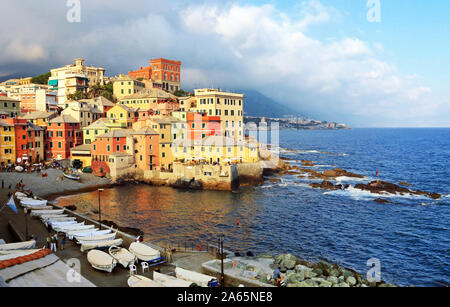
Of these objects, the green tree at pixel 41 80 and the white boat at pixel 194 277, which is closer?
the white boat at pixel 194 277

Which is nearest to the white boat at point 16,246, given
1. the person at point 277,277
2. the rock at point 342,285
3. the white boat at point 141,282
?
the white boat at point 141,282

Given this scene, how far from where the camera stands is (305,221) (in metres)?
48.4

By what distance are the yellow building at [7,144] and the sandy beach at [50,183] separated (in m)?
8.95

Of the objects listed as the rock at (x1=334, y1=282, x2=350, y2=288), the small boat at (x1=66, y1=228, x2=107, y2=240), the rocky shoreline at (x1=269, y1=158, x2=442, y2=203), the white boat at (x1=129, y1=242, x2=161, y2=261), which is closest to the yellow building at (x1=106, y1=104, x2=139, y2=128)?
the rocky shoreline at (x1=269, y1=158, x2=442, y2=203)

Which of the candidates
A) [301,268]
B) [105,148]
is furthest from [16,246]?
[105,148]

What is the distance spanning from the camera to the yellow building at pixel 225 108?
82812mm

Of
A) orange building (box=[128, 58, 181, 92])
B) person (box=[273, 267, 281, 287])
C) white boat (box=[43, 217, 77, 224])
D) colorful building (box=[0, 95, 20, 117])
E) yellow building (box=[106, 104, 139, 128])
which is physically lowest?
person (box=[273, 267, 281, 287])

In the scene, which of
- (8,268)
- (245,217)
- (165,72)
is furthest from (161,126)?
(165,72)

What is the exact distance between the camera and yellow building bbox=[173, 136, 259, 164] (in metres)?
71.8

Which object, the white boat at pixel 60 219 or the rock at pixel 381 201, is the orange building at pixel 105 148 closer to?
the white boat at pixel 60 219

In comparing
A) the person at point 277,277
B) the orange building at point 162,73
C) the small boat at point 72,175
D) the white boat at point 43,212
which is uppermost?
the orange building at point 162,73

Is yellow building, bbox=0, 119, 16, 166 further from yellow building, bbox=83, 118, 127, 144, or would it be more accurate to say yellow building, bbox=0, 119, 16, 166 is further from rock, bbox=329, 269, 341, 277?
rock, bbox=329, 269, 341, 277

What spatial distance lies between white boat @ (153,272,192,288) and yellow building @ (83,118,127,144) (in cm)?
6452

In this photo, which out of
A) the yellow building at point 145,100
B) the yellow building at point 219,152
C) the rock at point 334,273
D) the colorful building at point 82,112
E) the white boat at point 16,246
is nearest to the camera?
the white boat at point 16,246
